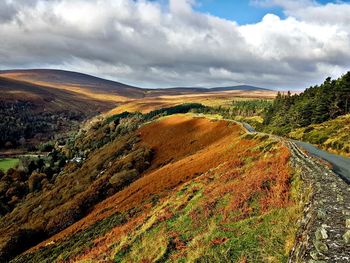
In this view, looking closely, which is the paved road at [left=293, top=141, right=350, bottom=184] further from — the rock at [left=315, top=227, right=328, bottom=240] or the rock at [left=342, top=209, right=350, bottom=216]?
the rock at [left=315, top=227, right=328, bottom=240]

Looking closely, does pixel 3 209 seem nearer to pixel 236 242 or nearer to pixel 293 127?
pixel 293 127

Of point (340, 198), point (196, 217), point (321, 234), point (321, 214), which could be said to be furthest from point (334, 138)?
point (321, 234)

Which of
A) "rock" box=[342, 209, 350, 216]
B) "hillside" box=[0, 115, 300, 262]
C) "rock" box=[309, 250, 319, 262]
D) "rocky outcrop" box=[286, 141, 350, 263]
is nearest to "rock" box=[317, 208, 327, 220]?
"rocky outcrop" box=[286, 141, 350, 263]

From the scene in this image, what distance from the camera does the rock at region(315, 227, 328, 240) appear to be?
504 inches

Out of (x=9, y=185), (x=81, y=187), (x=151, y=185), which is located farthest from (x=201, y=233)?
(x=9, y=185)

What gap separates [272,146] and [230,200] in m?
18.4

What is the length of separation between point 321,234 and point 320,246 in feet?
3.02

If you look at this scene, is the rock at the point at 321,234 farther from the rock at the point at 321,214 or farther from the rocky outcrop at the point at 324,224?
the rock at the point at 321,214

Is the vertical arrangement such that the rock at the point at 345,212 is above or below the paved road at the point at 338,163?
above

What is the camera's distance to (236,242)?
679 inches

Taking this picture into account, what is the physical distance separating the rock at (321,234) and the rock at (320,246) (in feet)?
1.30

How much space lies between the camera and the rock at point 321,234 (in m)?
12.8

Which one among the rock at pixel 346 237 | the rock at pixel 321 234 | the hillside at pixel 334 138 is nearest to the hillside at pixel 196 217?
Answer: the rock at pixel 321 234

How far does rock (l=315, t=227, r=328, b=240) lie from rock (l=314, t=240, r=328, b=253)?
1.30 ft
